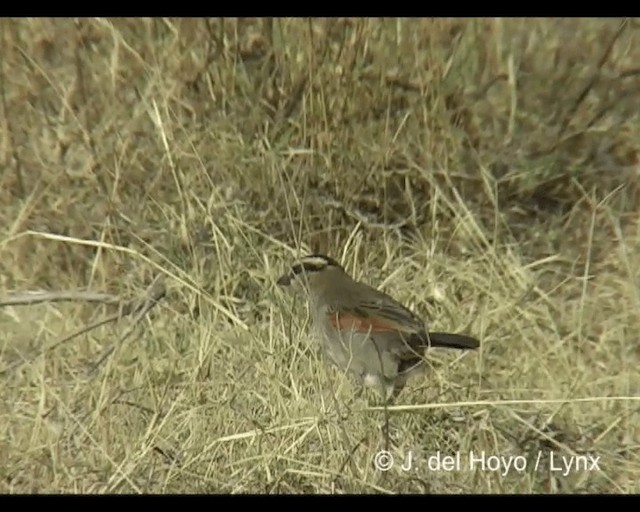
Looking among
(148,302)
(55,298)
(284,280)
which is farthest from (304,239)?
(55,298)

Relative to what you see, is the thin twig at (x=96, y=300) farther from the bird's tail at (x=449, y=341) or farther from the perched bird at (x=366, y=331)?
the bird's tail at (x=449, y=341)

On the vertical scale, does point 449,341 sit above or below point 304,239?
below

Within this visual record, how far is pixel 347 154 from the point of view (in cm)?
287

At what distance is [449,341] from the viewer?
9.26 ft

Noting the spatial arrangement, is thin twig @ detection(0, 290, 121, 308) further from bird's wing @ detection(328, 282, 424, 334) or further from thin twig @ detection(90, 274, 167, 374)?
bird's wing @ detection(328, 282, 424, 334)

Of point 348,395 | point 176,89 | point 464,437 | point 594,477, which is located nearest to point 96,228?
point 176,89

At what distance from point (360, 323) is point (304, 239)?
0.15 meters

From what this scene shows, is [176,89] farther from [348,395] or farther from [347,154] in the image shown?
[348,395]

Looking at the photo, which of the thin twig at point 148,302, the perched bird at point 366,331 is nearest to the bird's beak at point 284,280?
the perched bird at point 366,331

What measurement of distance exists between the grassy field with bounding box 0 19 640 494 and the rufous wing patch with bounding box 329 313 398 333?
0.05 meters

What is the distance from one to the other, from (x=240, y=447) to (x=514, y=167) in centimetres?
58

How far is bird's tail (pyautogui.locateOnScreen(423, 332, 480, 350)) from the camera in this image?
2822 mm

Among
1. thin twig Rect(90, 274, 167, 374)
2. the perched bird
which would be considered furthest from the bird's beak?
thin twig Rect(90, 274, 167, 374)

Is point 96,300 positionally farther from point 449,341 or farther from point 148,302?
point 449,341
